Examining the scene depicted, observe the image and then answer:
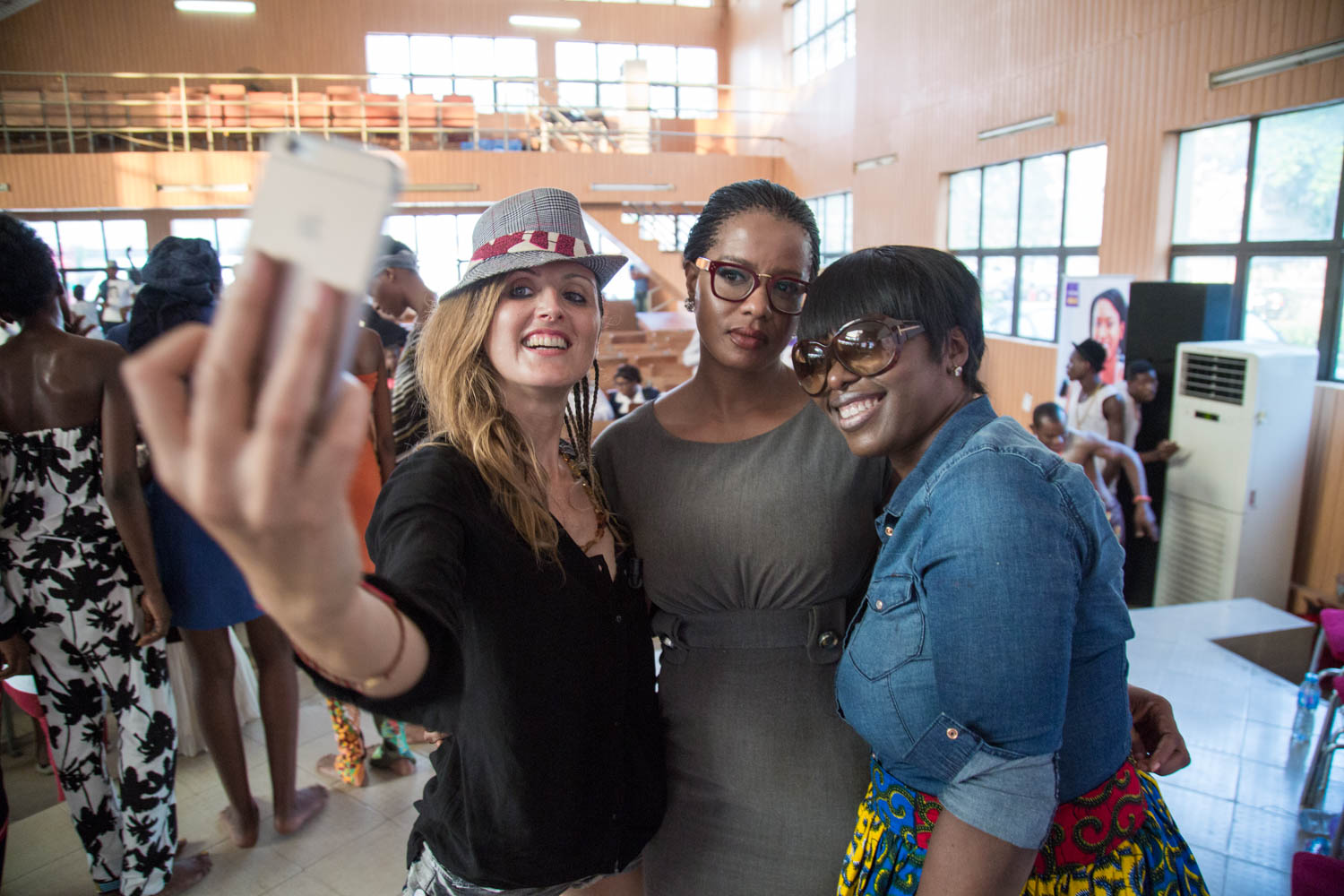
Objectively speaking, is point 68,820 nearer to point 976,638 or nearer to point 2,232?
point 2,232

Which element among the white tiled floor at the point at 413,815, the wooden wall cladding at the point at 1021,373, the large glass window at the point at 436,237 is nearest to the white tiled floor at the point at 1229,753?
the white tiled floor at the point at 413,815

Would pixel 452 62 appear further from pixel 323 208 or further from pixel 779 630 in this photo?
pixel 323 208

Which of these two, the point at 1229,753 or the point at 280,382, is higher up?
the point at 280,382

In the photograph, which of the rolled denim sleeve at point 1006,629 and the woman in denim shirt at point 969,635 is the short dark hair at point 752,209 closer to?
the woman in denim shirt at point 969,635

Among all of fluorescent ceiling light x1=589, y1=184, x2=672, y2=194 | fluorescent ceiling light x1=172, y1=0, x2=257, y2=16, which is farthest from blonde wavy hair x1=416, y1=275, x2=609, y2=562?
fluorescent ceiling light x1=172, y1=0, x2=257, y2=16

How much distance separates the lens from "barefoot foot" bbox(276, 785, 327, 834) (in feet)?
8.83

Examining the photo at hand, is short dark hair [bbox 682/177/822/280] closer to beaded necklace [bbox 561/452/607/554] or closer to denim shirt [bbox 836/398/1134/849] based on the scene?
beaded necklace [bbox 561/452/607/554]

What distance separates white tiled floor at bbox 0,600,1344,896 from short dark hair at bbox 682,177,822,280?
82.0 inches

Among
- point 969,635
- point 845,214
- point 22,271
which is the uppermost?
point 845,214

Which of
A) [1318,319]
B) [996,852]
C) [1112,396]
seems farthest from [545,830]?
[1318,319]

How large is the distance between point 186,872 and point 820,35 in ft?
47.0

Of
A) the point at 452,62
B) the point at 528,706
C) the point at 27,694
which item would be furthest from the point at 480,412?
the point at 452,62

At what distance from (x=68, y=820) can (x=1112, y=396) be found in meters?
5.47

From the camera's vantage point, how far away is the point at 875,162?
1119 centimetres
